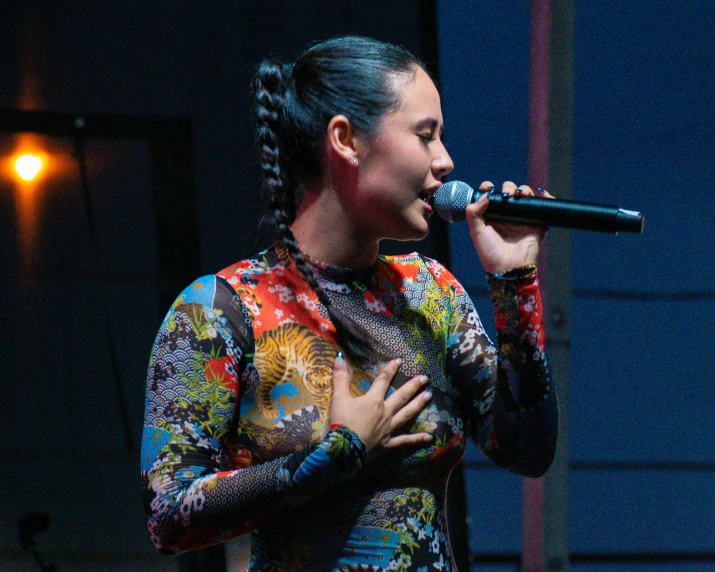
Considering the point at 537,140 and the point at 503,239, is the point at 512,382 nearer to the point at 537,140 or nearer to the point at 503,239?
the point at 503,239

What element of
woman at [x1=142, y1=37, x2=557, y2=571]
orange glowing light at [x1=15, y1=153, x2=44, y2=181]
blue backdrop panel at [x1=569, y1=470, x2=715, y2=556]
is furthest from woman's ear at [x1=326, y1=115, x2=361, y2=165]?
blue backdrop panel at [x1=569, y1=470, x2=715, y2=556]

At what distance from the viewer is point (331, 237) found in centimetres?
126

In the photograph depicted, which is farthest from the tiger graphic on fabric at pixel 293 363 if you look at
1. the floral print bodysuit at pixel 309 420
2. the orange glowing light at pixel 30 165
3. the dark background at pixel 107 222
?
the orange glowing light at pixel 30 165

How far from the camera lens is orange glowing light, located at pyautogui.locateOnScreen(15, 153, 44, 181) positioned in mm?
2480

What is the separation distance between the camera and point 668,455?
318 cm

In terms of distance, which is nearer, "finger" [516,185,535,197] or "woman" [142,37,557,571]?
"woman" [142,37,557,571]

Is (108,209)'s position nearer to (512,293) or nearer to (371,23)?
(371,23)

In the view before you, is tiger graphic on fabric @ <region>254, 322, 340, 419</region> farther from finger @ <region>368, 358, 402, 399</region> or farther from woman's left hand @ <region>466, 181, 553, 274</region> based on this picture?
woman's left hand @ <region>466, 181, 553, 274</region>

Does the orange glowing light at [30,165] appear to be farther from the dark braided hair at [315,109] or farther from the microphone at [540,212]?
the microphone at [540,212]

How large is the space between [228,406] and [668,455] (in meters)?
2.45

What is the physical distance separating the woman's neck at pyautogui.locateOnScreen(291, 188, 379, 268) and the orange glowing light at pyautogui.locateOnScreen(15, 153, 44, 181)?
1459 millimetres

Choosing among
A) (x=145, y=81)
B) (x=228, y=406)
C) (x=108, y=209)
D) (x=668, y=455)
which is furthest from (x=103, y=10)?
(x=668, y=455)

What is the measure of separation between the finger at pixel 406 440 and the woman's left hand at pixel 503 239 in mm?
234

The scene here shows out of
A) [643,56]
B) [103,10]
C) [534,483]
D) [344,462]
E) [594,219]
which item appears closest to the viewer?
[344,462]
